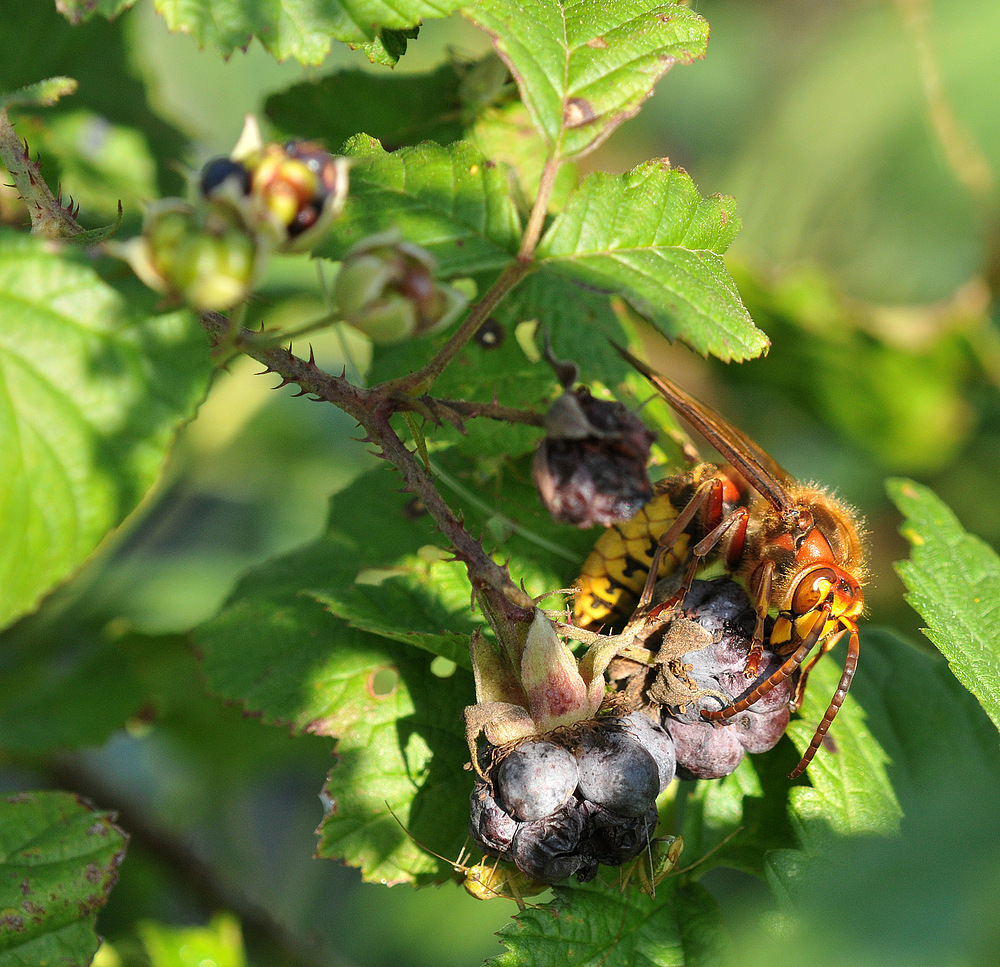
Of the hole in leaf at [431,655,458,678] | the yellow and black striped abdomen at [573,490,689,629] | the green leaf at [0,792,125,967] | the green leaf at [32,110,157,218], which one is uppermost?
the yellow and black striped abdomen at [573,490,689,629]

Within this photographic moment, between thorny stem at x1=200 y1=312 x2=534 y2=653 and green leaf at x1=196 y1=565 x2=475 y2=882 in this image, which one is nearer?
thorny stem at x1=200 y1=312 x2=534 y2=653

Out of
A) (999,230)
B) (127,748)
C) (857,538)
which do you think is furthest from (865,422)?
(127,748)

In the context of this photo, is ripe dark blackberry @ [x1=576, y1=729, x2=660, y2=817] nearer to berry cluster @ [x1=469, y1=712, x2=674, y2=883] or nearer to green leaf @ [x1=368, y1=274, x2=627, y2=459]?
berry cluster @ [x1=469, y1=712, x2=674, y2=883]

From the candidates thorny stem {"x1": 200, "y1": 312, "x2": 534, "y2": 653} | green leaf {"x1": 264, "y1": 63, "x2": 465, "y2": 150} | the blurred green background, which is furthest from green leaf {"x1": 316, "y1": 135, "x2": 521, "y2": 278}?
the blurred green background

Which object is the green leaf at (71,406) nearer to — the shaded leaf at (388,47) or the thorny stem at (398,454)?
the thorny stem at (398,454)

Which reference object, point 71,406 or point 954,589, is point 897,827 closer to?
point 954,589

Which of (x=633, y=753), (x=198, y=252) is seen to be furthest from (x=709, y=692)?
(x=198, y=252)

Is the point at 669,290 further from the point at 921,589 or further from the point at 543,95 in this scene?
the point at 921,589
